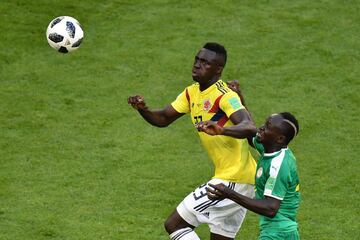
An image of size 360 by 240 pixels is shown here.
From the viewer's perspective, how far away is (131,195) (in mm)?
14750

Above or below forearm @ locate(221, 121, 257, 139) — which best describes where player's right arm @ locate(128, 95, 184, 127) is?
below

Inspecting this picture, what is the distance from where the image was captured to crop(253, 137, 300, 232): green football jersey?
983cm

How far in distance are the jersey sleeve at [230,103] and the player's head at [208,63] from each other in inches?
13.2

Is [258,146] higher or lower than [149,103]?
higher

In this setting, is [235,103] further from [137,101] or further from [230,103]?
[137,101]

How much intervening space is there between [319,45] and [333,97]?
227 centimetres

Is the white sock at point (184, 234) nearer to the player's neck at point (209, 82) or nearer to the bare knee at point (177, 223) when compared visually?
the bare knee at point (177, 223)

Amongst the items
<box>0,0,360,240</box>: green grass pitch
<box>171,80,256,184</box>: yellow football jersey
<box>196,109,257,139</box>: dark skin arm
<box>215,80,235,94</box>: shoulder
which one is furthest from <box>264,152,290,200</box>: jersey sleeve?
<box>0,0,360,240</box>: green grass pitch

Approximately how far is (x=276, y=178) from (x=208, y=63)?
1989mm

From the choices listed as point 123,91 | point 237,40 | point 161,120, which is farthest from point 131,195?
point 237,40

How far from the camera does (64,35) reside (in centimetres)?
1379

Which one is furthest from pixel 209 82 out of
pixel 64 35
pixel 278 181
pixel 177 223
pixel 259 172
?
pixel 64 35

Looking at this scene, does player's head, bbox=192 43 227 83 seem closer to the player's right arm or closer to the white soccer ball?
the player's right arm

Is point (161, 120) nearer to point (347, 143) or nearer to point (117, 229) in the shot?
point (117, 229)
